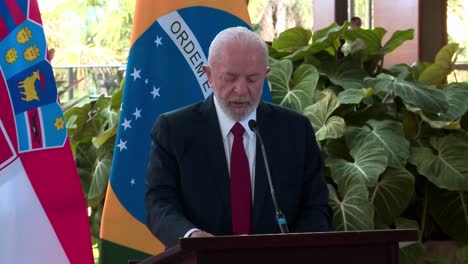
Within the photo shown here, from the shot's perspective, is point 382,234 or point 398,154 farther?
point 398,154

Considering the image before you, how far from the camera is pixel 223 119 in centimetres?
232

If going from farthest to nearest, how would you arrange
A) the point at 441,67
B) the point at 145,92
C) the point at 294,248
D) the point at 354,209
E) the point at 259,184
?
the point at 441,67 < the point at 354,209 < the point at 145,92 < the point at 259,184 < the point at 294,248

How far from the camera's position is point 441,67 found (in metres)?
4.74

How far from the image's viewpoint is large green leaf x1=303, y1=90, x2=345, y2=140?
412 centimetres

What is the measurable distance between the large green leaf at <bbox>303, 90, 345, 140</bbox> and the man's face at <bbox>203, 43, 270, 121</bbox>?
195 centimetres

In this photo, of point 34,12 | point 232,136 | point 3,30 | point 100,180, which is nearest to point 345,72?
point 100,180

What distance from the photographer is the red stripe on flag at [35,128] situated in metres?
2.94

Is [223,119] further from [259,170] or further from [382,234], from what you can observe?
[382,234]

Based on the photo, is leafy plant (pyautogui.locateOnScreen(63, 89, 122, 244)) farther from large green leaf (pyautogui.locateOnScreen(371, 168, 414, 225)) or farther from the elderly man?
the elderly man

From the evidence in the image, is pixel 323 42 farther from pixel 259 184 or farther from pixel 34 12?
pixel 259 184

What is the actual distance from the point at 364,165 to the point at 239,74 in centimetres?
200

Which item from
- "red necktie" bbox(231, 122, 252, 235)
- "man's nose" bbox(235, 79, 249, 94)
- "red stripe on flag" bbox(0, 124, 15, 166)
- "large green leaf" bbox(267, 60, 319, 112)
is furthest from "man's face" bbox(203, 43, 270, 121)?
"large green leaf" bbox(267, 60, 319, 112)

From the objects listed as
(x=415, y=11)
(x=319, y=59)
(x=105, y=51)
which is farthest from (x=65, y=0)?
(x=319, y=59)

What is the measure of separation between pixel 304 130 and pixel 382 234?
634 mm
